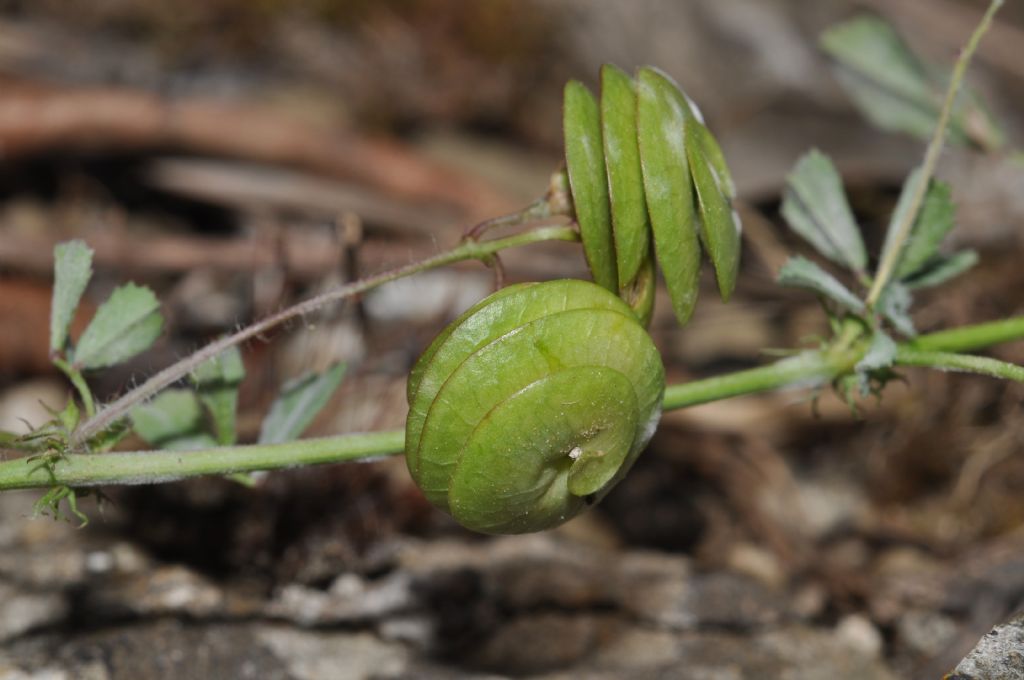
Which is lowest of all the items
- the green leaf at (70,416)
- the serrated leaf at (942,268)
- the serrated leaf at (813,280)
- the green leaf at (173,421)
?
the green leaf at (70,416)

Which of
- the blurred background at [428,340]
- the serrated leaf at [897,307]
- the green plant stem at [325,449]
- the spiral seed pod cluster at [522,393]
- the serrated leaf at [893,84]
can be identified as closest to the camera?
the spiral seed pod cluster at [522,393]

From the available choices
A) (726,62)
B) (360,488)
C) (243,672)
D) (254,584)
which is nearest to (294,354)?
(360,488)

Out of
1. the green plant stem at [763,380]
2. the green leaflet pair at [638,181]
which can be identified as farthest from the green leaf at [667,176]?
the green plant stem at [763,380]

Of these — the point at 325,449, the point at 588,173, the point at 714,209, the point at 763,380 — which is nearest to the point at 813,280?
the point at 763,380

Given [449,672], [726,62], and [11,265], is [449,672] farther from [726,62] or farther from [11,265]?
[726,62]

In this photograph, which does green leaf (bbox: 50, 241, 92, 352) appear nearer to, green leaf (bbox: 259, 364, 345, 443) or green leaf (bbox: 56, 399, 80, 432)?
green leaf (bbox: 56, 399, 80, 432)

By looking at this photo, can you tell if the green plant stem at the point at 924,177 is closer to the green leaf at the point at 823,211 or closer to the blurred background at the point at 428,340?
the green leaf at the point at 823,211
